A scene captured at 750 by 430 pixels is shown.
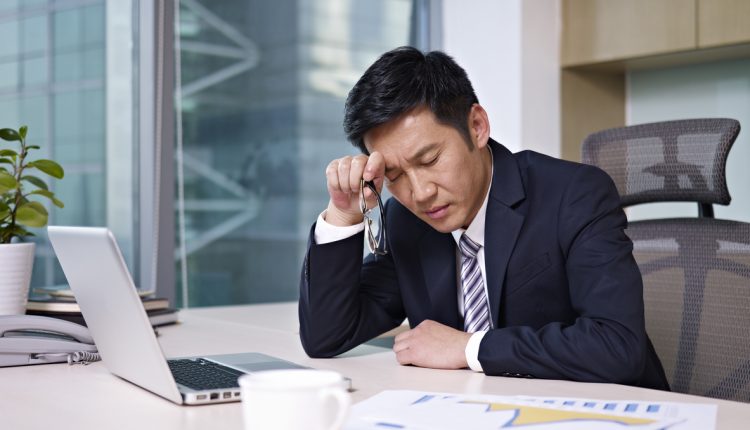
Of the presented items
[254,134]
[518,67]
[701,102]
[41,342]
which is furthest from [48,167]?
[701,102]

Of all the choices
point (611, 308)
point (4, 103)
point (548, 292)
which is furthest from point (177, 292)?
point (611, 308)

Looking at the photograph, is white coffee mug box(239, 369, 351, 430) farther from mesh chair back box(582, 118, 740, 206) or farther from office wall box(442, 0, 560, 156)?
office wall box(442, 0, 560, 156)

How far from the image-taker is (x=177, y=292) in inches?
123

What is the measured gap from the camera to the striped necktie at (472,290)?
1.60 m

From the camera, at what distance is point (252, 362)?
1311 mm

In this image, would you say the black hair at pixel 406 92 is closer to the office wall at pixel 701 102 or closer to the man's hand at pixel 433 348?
the man's hand at pixel 433 348

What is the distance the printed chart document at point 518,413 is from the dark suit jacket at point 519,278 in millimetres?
296

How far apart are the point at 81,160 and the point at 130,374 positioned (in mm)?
1905

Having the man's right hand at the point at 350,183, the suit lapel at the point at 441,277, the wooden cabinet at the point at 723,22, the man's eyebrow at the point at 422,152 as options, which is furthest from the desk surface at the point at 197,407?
the wooden cabinet at the point at 723,22

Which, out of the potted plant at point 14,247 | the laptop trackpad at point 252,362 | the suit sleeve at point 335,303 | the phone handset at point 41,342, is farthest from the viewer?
the potted plant at point 14,247

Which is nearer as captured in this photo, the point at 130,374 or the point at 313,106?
the point at 130,374

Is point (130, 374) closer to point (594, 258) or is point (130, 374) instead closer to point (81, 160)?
point (594, 258)

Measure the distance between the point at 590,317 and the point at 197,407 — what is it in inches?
27.1

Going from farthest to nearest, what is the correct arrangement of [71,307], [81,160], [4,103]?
[81,160], [4,103], [71,307]
